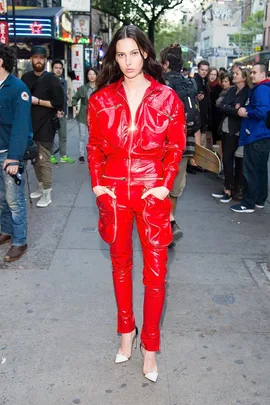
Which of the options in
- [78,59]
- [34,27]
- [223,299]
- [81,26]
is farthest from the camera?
[81,26]

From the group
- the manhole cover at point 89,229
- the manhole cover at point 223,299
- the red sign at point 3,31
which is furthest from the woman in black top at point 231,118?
the red sign at point 3,31

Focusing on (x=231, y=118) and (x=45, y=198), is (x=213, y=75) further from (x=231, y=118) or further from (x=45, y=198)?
(x=45, y=198)

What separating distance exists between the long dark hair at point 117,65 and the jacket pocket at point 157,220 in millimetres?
774

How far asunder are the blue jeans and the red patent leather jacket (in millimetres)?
2084

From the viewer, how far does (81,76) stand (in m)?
21.2

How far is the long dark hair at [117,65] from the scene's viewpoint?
2.71m

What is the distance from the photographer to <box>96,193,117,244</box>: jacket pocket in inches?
108

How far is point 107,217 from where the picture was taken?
279 cm

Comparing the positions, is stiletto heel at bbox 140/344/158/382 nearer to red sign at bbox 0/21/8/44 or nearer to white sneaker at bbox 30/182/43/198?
white sneaker at bbox 30/182/43/198

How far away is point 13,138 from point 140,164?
2.09 m

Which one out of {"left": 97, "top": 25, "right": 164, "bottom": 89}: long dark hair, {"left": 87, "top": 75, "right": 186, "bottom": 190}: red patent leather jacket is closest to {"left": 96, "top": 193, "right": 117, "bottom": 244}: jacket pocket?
{"left": 87, "top": 75, "right": 186, "bottom": 190}: red patent leather jacket

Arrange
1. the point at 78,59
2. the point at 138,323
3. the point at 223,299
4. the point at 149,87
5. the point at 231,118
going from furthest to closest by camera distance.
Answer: the point at 78,59 < the point at 231,118 < the point at 223,299 < the point at 138,323 < the point at 149,87

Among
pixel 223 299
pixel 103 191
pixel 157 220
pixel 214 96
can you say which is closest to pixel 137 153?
pixel 103 191

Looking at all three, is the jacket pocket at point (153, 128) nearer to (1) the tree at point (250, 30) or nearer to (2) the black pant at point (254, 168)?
(2) the black pant at point (254, 168)
